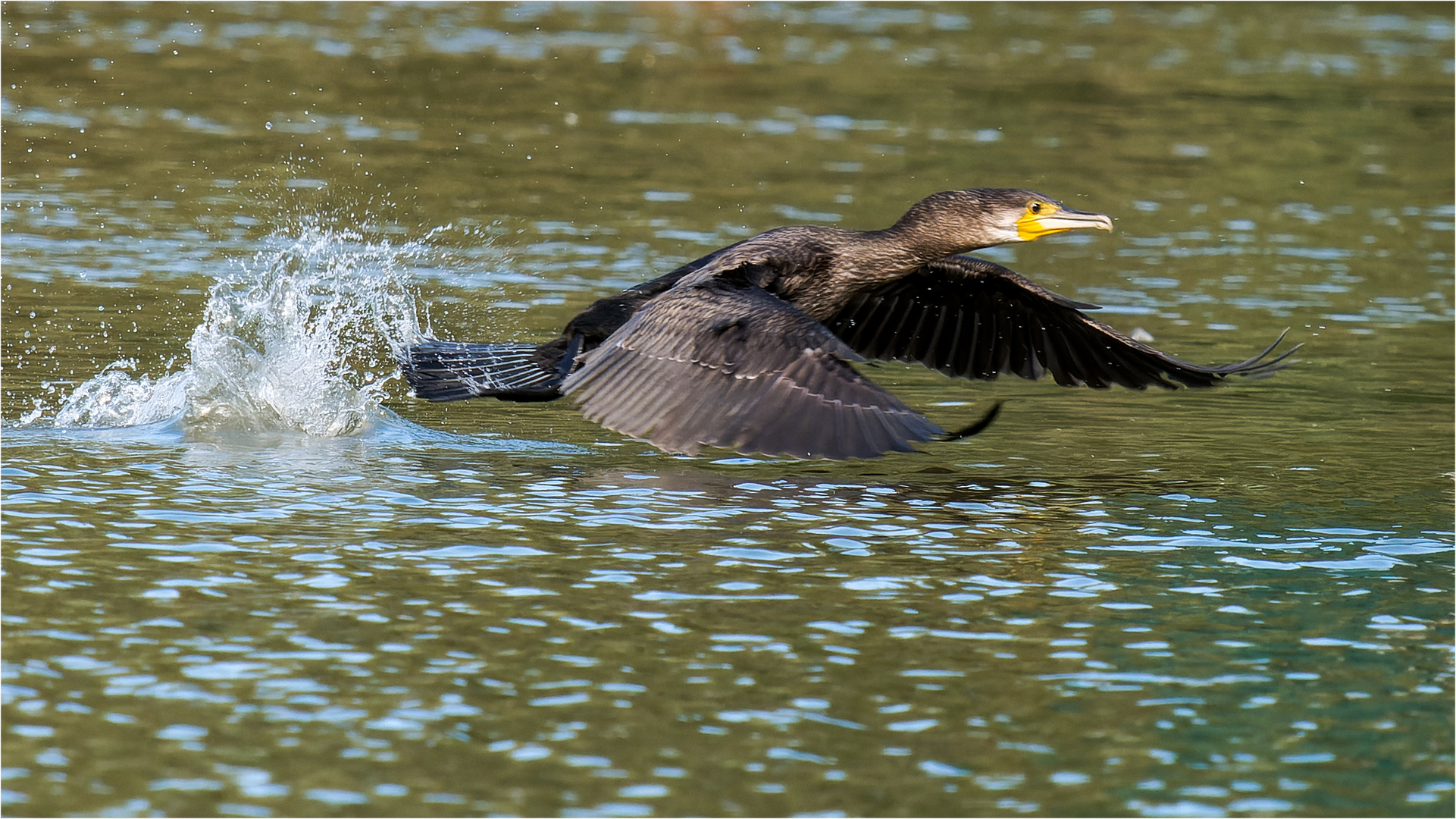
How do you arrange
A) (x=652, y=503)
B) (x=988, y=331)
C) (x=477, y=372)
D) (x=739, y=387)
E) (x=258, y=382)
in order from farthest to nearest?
(x=988, y=331) < (x=258, y=382) < (x=477, y=372) < (x=652, y=503) < (x=739, y=387)

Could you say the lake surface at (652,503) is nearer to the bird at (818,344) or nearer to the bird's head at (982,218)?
the bird at (818,344)

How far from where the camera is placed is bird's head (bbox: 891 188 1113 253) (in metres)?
9.62

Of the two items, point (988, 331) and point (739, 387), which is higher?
point (988, 331)

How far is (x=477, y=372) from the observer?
9.73 meters

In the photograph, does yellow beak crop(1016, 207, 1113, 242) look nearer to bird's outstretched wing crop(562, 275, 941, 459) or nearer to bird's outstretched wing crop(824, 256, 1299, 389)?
bird's outstretched wing crop(824, 256, 1299, 389)

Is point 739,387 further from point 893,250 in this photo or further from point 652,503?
point 893,250

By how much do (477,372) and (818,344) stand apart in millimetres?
2307

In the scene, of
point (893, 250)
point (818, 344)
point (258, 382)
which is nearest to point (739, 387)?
point (818, 344)

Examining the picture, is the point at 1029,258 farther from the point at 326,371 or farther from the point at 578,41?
the point at 578,41

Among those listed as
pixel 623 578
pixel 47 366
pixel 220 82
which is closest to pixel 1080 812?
pixel 623 578

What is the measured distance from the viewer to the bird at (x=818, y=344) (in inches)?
311

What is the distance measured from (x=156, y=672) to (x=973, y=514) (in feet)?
12.5

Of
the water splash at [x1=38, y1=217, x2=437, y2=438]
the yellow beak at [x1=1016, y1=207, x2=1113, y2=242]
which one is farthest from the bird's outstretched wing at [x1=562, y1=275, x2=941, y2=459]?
the water splash at [x1=38, y1=217, x2=437, y2=438]

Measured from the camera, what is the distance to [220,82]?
20.6 meters
